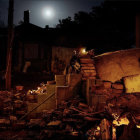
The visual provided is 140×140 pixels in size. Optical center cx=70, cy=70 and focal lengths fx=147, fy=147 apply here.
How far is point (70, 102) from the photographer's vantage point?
5.70 metres

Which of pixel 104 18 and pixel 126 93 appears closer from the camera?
pixel 126 93

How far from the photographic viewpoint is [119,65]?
5875 mm

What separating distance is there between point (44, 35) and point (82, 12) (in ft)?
15.6

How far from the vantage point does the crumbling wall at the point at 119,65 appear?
5734mm

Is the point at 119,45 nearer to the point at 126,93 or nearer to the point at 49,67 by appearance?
the point at 49,67

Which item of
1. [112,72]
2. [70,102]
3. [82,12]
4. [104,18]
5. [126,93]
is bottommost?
[70,102]

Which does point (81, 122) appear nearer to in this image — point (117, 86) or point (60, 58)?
point (117, 86)

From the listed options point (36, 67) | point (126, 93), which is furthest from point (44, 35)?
point (126, 93)

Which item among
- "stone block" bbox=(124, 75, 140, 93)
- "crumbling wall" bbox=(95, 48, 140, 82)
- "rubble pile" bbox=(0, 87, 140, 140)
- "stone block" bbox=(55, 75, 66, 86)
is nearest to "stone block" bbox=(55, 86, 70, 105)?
"rubble pile" bbox=(0, 87, 140, 140)

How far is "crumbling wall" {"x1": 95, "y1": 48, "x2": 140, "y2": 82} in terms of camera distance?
573 cm

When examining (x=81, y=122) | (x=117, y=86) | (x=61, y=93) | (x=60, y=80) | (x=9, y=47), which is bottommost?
(x=81, y=122)

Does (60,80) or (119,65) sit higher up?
(119,65)

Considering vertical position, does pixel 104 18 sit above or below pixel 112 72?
above

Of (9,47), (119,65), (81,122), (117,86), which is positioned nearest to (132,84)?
(117,86)
